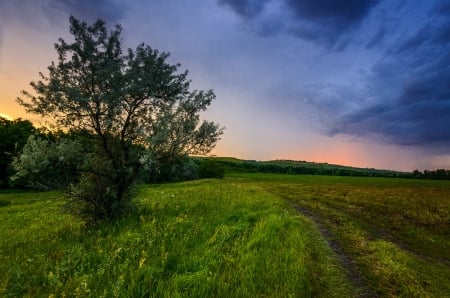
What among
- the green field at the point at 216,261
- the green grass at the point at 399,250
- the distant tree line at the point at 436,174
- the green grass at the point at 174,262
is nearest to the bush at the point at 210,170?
the green grass at the point at 399,250

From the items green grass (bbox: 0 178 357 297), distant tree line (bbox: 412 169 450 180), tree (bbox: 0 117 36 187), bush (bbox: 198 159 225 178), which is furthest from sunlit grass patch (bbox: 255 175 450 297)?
distant tree line (bbox: 412 169 450 180)

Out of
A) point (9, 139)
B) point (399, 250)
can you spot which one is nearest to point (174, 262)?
point (399, 250)

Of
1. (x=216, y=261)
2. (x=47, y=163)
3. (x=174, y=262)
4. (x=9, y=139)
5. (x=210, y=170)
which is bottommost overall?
(x=174, y=262)

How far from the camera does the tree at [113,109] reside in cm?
1268

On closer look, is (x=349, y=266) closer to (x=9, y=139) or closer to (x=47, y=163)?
(x=47, y=163)

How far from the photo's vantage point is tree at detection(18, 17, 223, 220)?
1268 cm

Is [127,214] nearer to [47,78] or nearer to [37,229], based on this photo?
[37,229]

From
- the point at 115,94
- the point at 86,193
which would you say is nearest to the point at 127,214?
the point at 86,193

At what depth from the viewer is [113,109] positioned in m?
13.0

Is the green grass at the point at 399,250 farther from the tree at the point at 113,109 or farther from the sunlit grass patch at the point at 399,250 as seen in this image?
the tree at the point at 113,109

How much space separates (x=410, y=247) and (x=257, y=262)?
27.7ft

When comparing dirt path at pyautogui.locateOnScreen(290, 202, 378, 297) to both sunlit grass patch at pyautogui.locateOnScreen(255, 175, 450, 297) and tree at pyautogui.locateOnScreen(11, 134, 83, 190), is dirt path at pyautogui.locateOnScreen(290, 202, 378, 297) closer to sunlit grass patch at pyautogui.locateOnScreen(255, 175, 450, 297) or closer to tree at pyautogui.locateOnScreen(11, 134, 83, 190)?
sunlit grass patch at pyautogui.locateOnScreen(255, 175, 450, 297)

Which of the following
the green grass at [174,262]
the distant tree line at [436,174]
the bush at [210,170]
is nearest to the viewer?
the green grass at [174,262]

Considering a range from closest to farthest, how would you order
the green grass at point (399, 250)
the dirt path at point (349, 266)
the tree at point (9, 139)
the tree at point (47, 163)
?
the dirt path at point (349, 266) < the green grass at point (399, 250) < the tree at point (47, 163) < the tree at point (9, 139)
